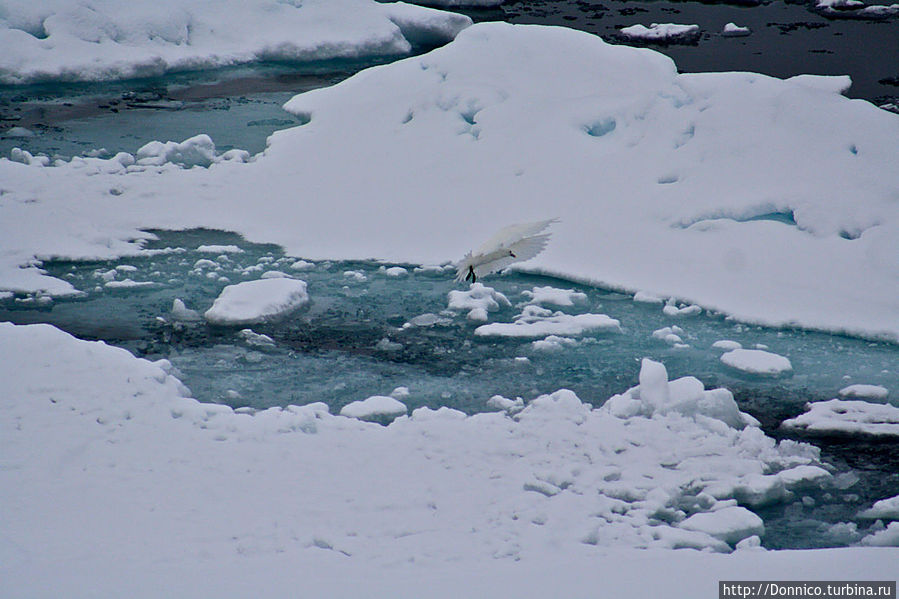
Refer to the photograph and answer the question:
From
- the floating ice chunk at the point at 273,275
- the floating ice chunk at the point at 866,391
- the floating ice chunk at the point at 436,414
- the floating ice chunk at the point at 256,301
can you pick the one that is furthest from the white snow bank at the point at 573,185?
the floating ice chunk at the point at 436,414

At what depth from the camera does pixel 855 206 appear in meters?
8.00

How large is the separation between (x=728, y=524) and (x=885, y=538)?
700 mm

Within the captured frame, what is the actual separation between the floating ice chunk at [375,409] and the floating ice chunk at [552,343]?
1.35m

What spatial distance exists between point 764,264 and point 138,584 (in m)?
5.63

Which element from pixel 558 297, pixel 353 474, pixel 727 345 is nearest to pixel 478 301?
pixel 558 297

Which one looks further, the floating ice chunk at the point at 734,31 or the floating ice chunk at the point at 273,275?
the floating ice chunk at the point at 734,31

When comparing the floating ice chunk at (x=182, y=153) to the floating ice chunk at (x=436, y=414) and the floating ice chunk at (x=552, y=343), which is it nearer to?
the floating ice chunk at (x=552, y=343)

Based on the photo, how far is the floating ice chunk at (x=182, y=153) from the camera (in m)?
10.9

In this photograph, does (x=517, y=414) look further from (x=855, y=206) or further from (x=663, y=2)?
(x=663, y=2)

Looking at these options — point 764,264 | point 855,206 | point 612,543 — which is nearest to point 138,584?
point 612,543

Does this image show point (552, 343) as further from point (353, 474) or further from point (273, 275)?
point (273, 275)

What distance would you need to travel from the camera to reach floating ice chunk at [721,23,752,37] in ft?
62.7

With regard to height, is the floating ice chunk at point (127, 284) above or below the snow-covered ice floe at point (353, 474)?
below

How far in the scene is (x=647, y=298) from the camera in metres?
7.68
